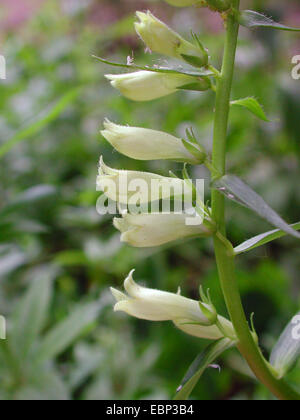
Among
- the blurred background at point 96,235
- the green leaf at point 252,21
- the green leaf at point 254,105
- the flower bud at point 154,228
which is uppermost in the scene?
the green leaf at point 252,21

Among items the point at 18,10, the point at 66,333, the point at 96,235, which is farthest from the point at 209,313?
the point at 18,10

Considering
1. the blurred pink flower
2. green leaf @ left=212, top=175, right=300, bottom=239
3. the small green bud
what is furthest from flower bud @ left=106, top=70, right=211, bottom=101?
the blurred pink flower

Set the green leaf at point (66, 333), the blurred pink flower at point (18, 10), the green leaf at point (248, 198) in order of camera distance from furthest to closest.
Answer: the blurred pink flower at point (18, 10) < the green leaf at point (66, 333) < the green leaf at point (248, 198)

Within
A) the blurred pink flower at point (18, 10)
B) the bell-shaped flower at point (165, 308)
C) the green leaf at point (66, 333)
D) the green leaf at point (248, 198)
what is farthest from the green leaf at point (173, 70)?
the blurred pink flower at point (18, 10)

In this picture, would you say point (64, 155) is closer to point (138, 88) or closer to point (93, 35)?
point (93, 35)

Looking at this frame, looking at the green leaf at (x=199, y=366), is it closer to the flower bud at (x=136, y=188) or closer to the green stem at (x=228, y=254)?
the green stem at (x=228, y=254)

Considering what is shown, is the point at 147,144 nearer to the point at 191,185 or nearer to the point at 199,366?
the point at 191,185

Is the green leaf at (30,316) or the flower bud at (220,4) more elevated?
the flower bud at (220,4)
